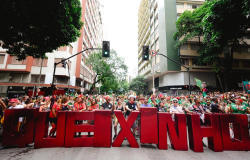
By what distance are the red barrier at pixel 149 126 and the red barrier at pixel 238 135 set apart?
8.42 ft

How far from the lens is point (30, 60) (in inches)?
921

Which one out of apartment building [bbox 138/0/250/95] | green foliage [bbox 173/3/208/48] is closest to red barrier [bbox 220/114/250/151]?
apartment building [bbox 138/0/250/95]

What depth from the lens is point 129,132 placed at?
14.7 feet

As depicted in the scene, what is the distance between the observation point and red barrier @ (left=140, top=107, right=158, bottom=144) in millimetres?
4477

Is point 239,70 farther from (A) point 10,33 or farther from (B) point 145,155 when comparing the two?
(A) point 10,33

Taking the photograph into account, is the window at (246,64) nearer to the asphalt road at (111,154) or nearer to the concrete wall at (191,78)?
the concrete wall at (191,78)

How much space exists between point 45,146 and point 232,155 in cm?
679

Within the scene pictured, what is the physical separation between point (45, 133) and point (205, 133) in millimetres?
6241

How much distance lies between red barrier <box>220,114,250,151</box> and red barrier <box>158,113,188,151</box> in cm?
151

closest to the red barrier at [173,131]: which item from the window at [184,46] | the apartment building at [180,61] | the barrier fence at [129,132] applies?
the barrier fence at [129,132]

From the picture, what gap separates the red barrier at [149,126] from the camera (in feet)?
14.7

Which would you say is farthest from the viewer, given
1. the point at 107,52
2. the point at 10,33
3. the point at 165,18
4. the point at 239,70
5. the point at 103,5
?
the point at 103,5

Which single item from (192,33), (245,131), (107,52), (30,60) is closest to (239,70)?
(192,33)

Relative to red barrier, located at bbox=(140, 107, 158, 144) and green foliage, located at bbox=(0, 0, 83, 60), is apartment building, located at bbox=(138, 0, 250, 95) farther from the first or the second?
red barrier, located at bbox=(140, 107, 158, 144)
